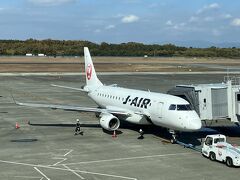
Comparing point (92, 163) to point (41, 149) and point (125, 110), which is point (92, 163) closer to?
point (41, 149)

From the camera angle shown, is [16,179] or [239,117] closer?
[16,179]

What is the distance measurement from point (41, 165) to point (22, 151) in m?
4.40

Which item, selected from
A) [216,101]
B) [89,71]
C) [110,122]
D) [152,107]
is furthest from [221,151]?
[89,71]

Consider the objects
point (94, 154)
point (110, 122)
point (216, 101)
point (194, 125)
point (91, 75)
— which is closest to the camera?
point (94, 154)

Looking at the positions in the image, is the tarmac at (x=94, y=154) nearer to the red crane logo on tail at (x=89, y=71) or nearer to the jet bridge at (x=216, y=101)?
the jet bridge at (x=216, y=101)

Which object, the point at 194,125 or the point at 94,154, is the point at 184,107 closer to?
the point at 194,125

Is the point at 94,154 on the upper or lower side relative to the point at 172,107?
lower

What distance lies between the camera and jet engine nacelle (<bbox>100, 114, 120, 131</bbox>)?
36219 mm

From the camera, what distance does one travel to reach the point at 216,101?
35250mm

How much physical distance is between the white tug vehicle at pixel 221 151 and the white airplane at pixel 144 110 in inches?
103

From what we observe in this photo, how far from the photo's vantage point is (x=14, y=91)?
7556 centimetres

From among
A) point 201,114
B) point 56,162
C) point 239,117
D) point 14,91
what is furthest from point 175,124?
point 14,91

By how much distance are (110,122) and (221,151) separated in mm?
11855

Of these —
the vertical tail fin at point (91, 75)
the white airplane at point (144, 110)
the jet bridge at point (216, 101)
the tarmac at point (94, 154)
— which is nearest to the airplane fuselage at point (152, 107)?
the white airplane at point (144, 110)
